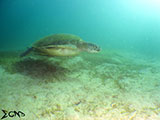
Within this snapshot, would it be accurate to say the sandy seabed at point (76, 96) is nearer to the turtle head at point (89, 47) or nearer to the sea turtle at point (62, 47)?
the sea turtle at point (62, 47)

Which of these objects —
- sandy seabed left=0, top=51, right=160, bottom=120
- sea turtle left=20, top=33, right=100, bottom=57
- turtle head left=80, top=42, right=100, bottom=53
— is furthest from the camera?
turtle head left=80, top=42, right=100, bottom=53

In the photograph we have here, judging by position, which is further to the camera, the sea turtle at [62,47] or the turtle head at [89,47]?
the turtle head at [89,47]

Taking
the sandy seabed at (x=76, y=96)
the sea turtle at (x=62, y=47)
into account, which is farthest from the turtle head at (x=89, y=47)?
the sandy seabed at (x=76, y=96)

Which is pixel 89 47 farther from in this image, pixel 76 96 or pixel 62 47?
pixel 76 96

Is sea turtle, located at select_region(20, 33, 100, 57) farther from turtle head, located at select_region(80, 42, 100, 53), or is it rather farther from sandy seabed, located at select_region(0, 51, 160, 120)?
sandy seabed, located at select_region(0, 51, 160, 120)

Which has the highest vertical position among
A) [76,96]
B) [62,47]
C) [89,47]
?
[89,47]

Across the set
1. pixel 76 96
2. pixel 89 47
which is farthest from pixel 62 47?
pixel 76 96

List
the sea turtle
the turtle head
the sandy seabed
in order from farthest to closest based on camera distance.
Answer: the turtle head, the sea turtle, the sandy seabed

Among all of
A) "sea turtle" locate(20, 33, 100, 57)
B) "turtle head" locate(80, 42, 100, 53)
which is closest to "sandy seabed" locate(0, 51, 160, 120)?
"sea turtle" locate(20, 33, 100, 57)

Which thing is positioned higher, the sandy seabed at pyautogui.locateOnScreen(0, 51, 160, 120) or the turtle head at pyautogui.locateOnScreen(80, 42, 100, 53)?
the turtle head at pyautogui.locateOnScreen(80, 42, 100, 53)

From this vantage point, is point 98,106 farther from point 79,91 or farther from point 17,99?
point 17,99

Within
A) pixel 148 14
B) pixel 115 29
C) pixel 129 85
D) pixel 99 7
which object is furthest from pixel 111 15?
pixel 129 85

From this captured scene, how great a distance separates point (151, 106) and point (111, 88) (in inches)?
24.9

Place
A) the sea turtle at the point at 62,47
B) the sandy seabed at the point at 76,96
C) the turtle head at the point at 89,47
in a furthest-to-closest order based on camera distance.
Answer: the turtle head at the point at 89,47 → the sea turtle at the point at 62,47 → the sandy seabed at the point at 76,96
